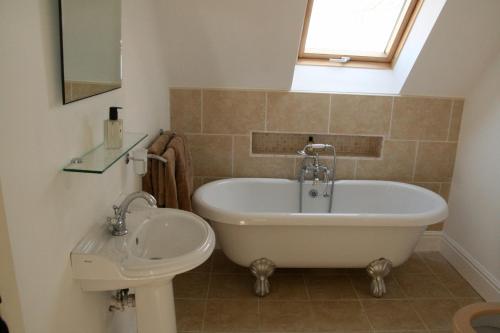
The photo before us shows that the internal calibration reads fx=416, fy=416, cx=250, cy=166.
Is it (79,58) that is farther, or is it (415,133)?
(415,133)

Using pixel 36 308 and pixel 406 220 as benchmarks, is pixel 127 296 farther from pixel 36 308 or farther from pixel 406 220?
pixel 406 220

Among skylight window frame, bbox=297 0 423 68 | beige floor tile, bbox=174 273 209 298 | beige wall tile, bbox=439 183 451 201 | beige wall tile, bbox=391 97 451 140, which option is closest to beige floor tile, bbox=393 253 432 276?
beige wall tile, bbox=439 183 451 201

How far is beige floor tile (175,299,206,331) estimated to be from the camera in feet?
7.92

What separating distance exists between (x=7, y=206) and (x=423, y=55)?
262 cm

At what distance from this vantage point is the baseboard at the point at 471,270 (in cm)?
270

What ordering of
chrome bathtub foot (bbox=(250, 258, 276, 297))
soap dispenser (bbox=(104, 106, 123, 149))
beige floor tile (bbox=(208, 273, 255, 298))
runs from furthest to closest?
beige floor tile (bbox=(208, 273, 255, 298))
chrome bathtub foot (bbox=(250, 258, 276, 297))
soap dispenser (bbox=(104, 106, 123, 149))

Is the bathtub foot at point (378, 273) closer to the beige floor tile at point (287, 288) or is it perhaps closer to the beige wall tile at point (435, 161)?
the beige floor tile at point (287, 288)

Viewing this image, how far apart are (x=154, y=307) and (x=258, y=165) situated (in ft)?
5.67

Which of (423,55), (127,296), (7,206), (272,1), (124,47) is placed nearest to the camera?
(7,206)

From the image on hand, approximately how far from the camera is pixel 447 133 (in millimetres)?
3176

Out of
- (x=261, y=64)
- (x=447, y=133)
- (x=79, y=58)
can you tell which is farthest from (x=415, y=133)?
(x=79, y=58)

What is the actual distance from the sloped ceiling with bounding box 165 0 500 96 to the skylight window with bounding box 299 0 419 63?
31 cm

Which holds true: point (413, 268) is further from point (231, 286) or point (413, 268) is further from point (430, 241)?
point (231, 286)

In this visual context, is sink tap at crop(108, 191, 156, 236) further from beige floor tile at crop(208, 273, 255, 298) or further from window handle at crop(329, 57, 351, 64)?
window handle at crop(329, 57, 351, 64)
